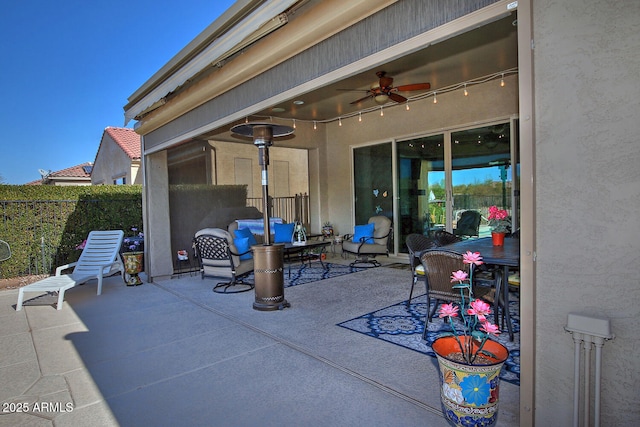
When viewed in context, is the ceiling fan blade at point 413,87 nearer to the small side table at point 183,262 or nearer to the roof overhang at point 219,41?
the roof overhang at point 219,41

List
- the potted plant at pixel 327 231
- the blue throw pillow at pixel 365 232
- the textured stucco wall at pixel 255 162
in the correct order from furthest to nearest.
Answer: the potted plant at pixel 327 231
the textured stucco wall at pixel 255 162
the blue throw pillow at pixel 365 232

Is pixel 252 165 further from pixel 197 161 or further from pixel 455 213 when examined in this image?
pixel 455 213

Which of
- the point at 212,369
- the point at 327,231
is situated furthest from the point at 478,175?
the point at 212,369

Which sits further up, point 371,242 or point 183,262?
point 371,242

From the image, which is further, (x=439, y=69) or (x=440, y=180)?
(x=440, y=180)

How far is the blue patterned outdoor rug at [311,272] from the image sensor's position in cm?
588

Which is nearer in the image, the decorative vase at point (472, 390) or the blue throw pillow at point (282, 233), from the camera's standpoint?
the decorative vase at point (472, 390)

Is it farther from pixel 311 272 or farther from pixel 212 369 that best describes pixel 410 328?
pixel 311 272

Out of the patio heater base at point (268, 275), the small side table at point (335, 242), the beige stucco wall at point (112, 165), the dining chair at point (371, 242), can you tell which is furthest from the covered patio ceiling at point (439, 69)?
the beige stucco wall at point (112, 165)

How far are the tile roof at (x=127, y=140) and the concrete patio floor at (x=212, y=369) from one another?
1008 centimetres

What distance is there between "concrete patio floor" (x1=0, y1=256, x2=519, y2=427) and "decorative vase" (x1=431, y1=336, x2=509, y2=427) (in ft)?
0.88

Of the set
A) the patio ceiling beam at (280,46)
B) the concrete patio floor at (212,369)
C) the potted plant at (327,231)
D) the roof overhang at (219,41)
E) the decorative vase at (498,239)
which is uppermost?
the roof overhang at (219,41)

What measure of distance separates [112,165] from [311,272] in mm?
12626

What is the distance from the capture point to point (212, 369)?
9.12ft
